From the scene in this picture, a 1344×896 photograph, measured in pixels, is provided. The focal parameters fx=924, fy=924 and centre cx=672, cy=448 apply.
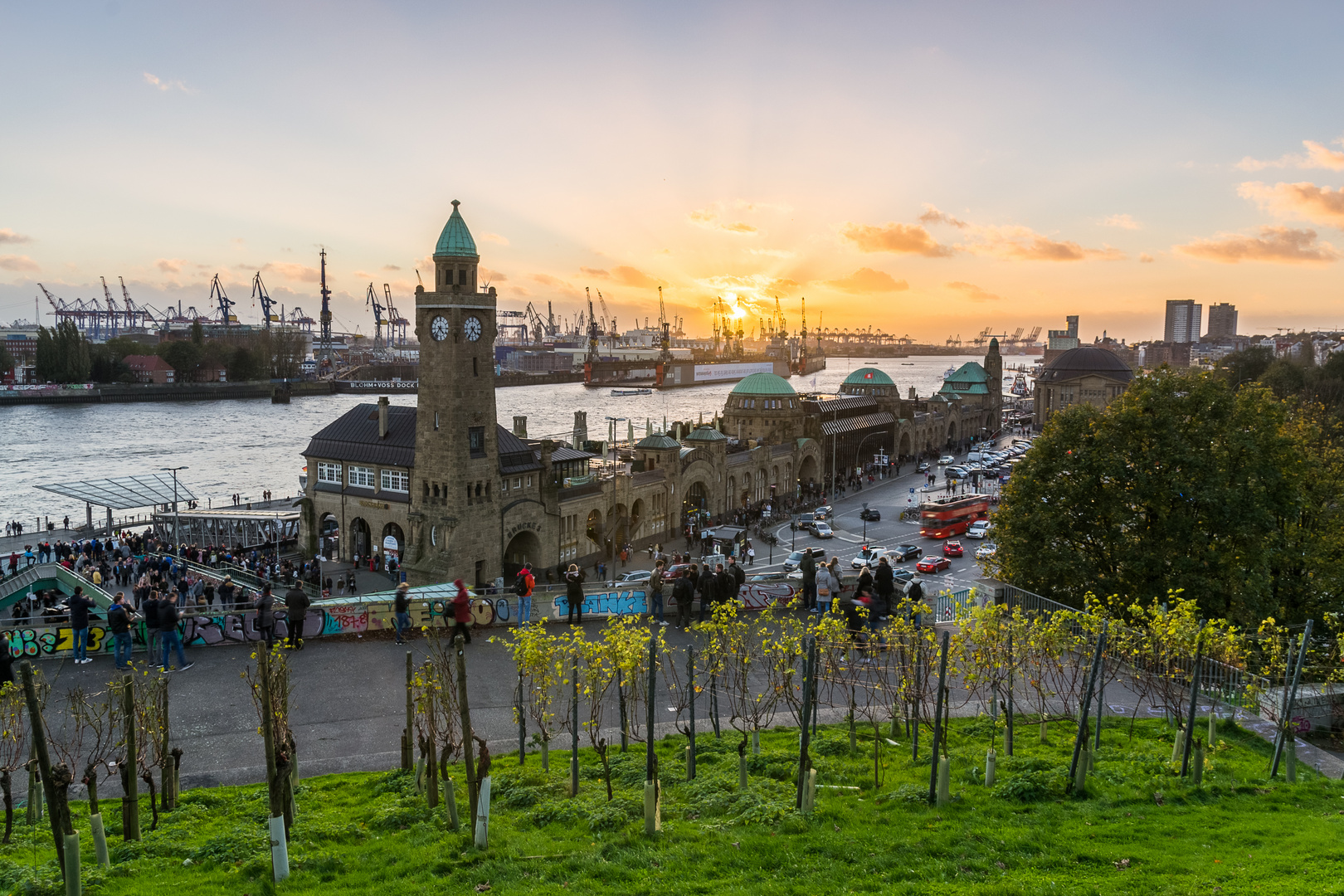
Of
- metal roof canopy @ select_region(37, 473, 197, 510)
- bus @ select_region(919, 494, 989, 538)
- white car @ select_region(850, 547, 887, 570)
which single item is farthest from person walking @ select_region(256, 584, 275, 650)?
bus @ select_region(919, 494, 989, 538)

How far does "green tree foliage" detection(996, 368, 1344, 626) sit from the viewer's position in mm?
22859

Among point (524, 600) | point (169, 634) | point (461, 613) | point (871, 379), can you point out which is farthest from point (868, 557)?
point (871, 379)

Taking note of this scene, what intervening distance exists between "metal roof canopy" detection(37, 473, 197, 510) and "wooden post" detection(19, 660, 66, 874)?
36.8m

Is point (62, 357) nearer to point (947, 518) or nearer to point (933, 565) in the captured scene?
point (947, 518)

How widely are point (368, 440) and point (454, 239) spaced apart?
1047 cm

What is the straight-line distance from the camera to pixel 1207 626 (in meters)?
13.6

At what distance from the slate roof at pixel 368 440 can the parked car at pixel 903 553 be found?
24.5 meters

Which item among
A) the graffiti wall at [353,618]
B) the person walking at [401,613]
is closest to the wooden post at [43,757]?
the graffiti wall at [353,618]

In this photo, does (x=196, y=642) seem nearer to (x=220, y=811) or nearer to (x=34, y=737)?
(x=220, y=811)

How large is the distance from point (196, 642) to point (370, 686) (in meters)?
5.54

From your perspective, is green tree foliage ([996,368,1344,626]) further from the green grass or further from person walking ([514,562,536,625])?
person walking ([514,562,536,625])

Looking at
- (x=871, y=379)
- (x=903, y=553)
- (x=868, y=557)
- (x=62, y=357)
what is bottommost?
(x=903, y=553)

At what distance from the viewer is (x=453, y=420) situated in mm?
37062

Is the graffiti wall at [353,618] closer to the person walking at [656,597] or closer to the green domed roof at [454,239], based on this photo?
the person walking at [656,597]
